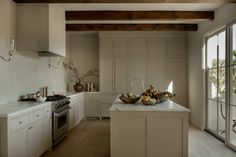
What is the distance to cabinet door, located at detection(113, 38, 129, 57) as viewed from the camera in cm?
763

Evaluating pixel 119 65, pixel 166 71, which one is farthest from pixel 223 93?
pixel 119 65

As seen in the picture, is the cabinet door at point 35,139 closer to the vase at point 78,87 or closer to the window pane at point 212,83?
the vase at point 78,87

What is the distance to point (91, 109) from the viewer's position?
25.1 feet

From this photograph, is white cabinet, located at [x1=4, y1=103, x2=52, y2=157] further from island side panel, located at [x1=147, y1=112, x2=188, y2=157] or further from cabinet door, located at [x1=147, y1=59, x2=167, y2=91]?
cabinet door, located at [x1=147, y1=59, x2=167, y2=91]

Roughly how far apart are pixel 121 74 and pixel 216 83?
3053 millimetres

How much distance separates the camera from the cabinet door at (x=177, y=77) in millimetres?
7582

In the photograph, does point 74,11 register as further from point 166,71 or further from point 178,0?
point 166,71

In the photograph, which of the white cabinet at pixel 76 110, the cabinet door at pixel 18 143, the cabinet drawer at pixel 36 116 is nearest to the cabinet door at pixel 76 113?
the white cabinet at pixel 76 110

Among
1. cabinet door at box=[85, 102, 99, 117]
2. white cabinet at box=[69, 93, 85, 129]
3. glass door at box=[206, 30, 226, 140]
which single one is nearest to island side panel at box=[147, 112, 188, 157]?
glass door at box=[206, 30, 226, 140]

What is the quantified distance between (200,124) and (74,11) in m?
4.12

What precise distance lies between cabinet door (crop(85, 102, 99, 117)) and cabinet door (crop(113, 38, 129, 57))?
5.58 feet

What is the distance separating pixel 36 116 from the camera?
3.69m

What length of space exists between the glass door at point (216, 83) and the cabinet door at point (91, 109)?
3.33 m

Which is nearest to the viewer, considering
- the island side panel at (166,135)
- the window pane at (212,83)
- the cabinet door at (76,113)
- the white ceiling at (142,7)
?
the island side panel at (166,135)
